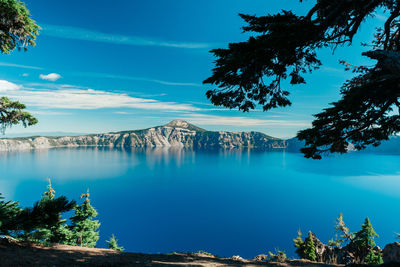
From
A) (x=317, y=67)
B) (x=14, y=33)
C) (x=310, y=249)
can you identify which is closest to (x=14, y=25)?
(x=14, y=33)

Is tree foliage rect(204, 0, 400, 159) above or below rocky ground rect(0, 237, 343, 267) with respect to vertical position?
above

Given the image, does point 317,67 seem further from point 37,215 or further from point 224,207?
point 224,207

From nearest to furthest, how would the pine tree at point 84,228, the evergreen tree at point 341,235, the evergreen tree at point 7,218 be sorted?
1. the evergreen tree at point 7,218
2. the pine tree at point 84,228
3. the evergreen tree at point 341,235

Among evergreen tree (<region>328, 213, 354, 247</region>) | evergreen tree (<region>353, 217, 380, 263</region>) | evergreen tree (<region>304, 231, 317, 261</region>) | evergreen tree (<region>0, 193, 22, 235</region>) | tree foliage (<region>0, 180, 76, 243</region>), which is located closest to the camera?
evergreen tree (<region>0, 193, 22, 235</region>)

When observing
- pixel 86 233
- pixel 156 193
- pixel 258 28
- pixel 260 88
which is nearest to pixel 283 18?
pixel 258 28

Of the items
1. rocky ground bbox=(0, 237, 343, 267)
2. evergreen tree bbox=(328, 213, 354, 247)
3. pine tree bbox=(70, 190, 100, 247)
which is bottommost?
evergreen tree bbox=(328, 213, 354, 247)

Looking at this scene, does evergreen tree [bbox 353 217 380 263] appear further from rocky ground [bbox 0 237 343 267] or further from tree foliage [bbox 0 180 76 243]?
tree foliage [bbox 0 180 76 243]

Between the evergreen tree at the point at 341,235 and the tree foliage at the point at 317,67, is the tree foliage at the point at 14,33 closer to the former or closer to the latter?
the tree foliage at the point at 317,67

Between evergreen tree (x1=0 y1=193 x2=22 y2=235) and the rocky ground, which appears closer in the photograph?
evergreen tree (x1=0 y1=193 x2=22 y2=235)

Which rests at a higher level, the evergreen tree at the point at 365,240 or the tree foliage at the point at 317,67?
the tree foliage at the point at 317,67

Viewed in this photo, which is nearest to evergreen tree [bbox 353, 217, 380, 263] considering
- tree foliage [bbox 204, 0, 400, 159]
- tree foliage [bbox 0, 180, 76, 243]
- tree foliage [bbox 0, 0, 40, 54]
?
tree foliage [bbox 204, 0, 400, 159]

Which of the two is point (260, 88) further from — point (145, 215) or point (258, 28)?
point (145, 215)

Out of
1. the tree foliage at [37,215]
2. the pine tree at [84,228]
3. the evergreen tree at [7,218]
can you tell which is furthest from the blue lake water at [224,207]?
the evergreen tree at [7,218]

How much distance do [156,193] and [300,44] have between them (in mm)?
88223
